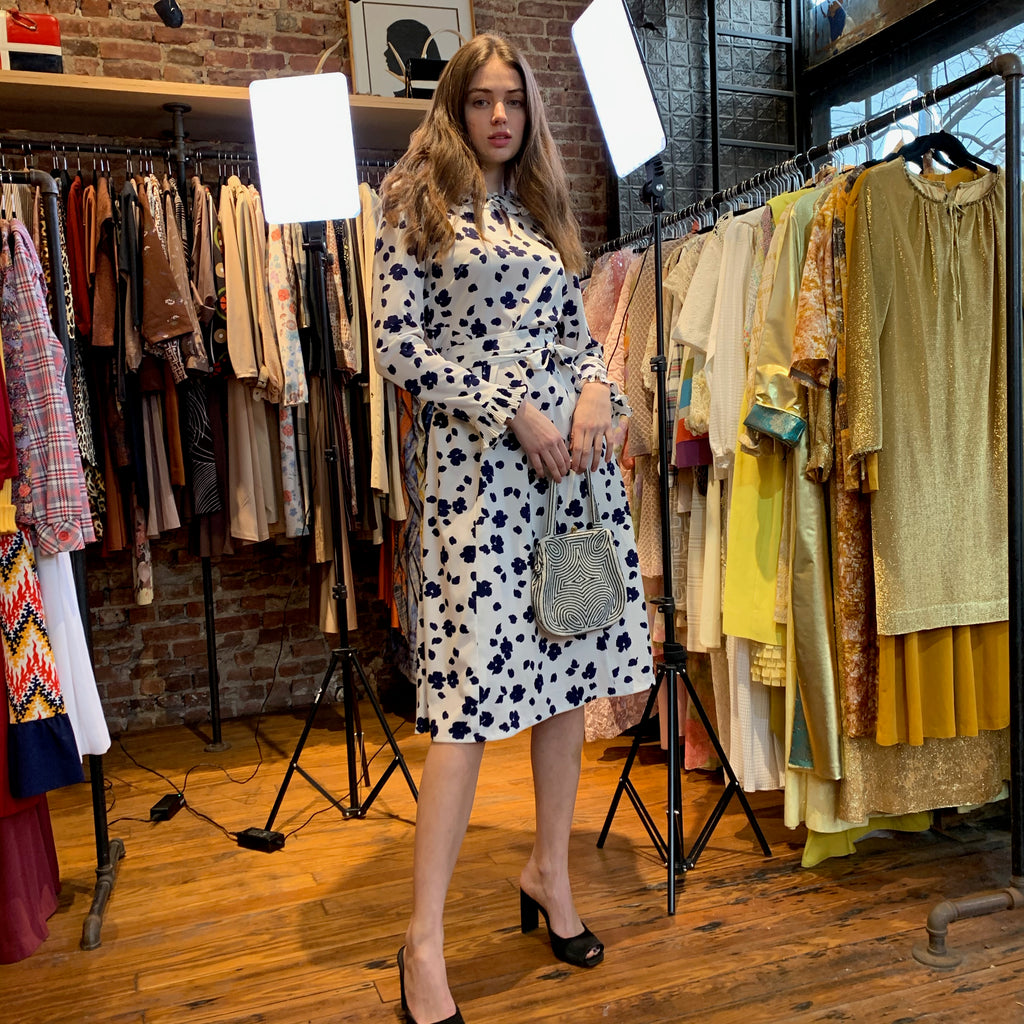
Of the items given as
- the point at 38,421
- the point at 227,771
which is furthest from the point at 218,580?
the point at 38,421

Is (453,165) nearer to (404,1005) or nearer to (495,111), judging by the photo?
(495,111)

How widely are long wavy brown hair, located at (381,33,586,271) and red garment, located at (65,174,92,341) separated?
157cm

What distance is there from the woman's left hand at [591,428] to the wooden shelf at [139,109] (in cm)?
193

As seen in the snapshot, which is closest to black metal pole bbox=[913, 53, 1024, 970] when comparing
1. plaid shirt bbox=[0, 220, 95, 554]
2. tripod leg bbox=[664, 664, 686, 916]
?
tripod leg bbox=[664, 664, 686, 916]

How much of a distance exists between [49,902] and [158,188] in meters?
2.02

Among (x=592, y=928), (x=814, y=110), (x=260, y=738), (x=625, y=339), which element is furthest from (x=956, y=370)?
(x=260, y=738)

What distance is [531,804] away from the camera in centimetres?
254

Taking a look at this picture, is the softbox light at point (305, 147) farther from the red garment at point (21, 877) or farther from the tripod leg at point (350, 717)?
the red garment at point (21, 877)

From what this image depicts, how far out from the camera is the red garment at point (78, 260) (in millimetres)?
2846

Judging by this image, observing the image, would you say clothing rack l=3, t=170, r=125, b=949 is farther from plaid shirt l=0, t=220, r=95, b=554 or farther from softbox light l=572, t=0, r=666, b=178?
softbox light l=572, t=0, r=666, b=178

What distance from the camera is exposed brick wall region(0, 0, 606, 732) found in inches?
131

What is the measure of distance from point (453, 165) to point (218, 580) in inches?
91.1

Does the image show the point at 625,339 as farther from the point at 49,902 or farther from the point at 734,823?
the point at 49,902

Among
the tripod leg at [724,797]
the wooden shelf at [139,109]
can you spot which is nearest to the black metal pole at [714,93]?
the wooden shelf at [139,109]
